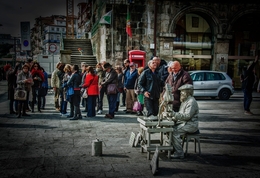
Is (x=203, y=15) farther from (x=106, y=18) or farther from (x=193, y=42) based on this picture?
(x=106, y=18)

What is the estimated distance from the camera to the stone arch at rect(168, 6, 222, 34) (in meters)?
18.2

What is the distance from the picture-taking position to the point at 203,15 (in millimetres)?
19078

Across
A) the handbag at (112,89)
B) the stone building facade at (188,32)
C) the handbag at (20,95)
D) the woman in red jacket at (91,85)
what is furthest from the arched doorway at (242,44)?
the handbag at (20,95)

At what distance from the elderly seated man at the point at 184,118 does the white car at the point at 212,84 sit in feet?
30.0

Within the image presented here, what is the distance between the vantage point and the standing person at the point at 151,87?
638cm

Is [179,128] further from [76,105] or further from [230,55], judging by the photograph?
[230,55]

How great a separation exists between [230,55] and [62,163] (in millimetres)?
18611

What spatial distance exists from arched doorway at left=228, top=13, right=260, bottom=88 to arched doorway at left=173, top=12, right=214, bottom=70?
1959 mm

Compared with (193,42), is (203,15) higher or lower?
higher

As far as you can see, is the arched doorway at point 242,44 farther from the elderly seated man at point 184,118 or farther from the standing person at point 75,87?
the elderly seated man at point 184,118

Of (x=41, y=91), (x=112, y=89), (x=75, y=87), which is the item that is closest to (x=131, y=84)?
(x=112, y=89)

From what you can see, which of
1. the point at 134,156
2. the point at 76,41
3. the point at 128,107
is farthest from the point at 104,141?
the point at 76,41

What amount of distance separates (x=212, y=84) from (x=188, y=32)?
23.6 ft

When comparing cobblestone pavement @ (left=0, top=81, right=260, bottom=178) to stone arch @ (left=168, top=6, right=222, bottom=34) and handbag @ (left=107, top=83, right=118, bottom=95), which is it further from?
stone arch @ (left=168, top=6, right=222, bottom=34)
